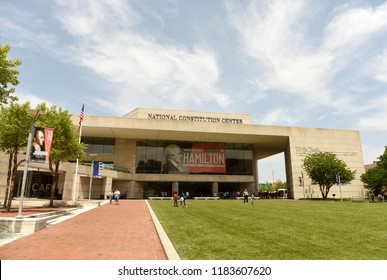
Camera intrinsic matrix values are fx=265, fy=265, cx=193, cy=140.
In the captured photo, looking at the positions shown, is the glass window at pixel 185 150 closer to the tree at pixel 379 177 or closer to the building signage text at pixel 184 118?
the building signage text at pixel 184 118

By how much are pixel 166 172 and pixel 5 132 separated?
3693cm

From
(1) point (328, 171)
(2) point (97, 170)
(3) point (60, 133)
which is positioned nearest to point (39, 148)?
(3) point (60, 133)

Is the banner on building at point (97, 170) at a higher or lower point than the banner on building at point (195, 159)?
lower

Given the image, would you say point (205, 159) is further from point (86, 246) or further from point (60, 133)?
point (86, 246)

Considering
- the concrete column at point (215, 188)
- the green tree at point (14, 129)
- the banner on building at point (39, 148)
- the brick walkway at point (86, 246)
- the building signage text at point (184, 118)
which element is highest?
the building signage text at point (184, 118)

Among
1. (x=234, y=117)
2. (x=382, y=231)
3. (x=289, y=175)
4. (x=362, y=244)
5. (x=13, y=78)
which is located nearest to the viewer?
(x=362, y=244)

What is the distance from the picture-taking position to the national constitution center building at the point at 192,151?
4928 cm

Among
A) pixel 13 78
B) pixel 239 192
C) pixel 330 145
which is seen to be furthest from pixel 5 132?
pixel 330 145

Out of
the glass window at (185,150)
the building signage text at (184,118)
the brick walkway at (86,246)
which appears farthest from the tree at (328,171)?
the brick walkway at (86,246)

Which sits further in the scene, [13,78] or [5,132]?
[5,132]

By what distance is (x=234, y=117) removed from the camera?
6319 centimetres

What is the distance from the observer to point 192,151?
5734 cm

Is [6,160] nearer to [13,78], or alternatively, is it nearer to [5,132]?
[5,132]

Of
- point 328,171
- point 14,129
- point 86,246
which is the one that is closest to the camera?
point 86,246
